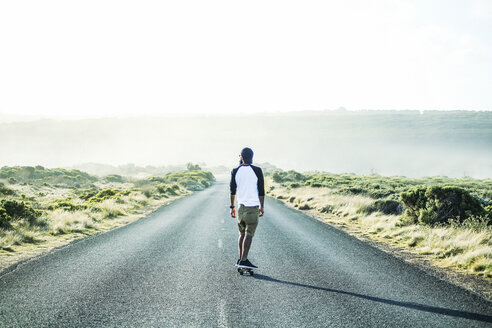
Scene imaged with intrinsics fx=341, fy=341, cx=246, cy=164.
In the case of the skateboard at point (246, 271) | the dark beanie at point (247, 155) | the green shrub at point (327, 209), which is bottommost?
the green shrub at point (327, 209)

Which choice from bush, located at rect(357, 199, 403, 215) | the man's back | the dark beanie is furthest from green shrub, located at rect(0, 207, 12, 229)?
bush, located at rect(357, 199, 403, 215)

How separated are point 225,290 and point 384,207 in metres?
14.1

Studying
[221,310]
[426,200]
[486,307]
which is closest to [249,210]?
[221,310]

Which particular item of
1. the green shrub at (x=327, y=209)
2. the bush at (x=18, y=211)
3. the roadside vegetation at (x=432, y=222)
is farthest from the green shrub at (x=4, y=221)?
the green shrub at (x=327, y=209)

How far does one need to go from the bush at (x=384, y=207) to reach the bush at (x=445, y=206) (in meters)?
3.83

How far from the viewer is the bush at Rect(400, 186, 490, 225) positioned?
12.8 metres

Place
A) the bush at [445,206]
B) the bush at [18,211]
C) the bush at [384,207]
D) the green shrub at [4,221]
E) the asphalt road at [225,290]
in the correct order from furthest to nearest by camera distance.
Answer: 1. the bush at [384,207]
2. the bush at [18,211]
3. the bush at [445,206]
4. the green shrub at [4,221]
5. the asphalt road at [225,290]

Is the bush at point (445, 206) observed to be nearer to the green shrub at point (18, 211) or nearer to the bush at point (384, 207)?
the bush at point (384, 207)

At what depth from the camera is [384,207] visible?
17.9 meters

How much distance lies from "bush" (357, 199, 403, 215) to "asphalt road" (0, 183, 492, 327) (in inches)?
319

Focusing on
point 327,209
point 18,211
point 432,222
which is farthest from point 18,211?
point 432,222

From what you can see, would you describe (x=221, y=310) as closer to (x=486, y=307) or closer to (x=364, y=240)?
(x=486, y=307)

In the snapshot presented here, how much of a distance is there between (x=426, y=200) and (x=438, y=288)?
818 cm

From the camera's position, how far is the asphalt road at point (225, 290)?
4883 mm
